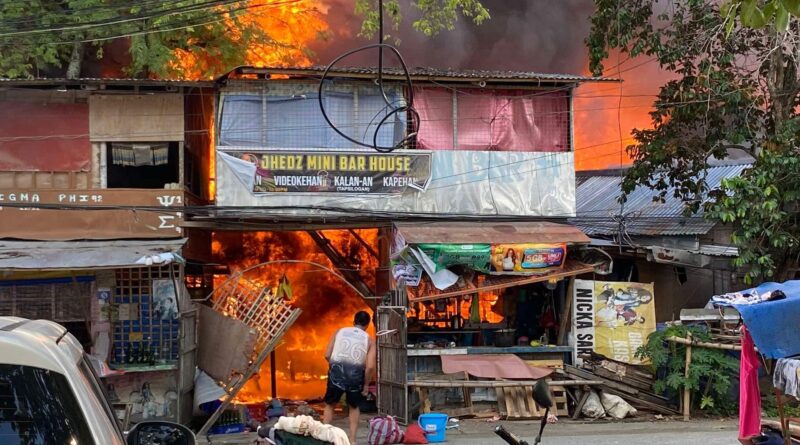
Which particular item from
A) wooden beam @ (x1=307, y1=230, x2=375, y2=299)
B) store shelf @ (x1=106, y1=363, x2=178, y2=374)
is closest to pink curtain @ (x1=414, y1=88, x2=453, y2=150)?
wooden beam @ (x1=307, y1=230, x2=375, y2=299)

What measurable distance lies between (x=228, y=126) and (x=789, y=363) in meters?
10.0

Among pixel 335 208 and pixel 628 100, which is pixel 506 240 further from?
pixel 628 100

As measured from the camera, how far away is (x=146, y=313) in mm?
Result: 12367

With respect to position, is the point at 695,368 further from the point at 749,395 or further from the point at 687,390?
the point at 749,395

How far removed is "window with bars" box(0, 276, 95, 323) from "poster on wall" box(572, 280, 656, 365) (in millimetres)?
8783

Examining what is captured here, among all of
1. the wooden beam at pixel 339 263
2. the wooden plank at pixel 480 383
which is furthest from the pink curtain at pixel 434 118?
the wooden plank at pixel 480 383

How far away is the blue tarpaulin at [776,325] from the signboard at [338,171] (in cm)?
788

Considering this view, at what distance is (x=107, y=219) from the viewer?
12.6 meters

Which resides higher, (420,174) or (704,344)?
(420,174)

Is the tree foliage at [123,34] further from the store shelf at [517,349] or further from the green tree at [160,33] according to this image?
the store shelf at [517,349]

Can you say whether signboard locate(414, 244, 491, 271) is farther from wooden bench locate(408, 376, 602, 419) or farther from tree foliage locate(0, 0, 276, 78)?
tree foliage locate(0, 0, 276, 78)

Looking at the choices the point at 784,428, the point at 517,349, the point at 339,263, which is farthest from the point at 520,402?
the point at 784,428

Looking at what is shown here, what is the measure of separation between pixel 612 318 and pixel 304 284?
7.58 metres

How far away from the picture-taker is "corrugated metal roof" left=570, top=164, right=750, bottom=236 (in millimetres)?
16788
